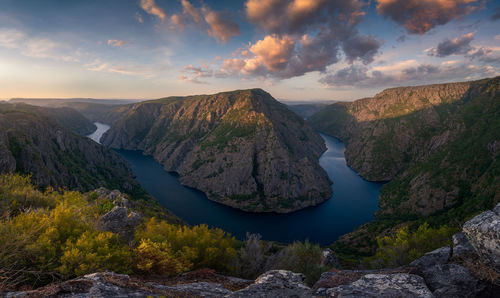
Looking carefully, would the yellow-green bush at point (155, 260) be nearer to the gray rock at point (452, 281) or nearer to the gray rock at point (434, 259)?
the gray rock at point (452, 281)

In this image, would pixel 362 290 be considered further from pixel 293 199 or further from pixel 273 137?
pixel 273 137

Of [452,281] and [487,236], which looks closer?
[487,236]

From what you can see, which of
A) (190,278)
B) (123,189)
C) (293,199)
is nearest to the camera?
(190,278)

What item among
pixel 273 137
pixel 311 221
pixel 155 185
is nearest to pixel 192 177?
pixel 155 185

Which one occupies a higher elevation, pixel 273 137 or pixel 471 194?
pixel 273 137

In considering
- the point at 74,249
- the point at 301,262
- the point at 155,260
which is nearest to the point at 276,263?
the point at 301,262

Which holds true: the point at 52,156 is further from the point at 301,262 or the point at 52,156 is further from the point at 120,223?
the point at 301,262
